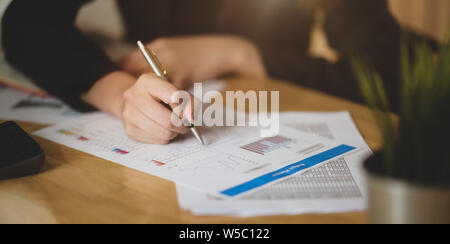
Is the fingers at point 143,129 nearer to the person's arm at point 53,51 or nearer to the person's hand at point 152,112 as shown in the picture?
the person's hand at point 152,112

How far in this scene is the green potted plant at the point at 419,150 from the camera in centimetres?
31

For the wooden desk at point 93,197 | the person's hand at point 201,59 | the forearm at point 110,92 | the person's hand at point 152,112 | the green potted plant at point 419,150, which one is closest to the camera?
the green potted plant at point 419,150

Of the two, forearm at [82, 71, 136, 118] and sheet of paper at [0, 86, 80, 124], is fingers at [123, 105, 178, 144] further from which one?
sheet of paper at [0, 86, 80, 124]

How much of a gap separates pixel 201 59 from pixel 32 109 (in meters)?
0.40

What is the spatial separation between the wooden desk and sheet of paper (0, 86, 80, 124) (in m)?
0.17

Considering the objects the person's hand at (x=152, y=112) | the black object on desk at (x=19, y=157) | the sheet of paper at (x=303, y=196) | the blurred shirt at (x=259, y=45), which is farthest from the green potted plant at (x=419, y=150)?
the blurred shirt at (x=259, y=45)

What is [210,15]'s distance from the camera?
141 cm

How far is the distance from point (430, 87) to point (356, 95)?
25.5 inches

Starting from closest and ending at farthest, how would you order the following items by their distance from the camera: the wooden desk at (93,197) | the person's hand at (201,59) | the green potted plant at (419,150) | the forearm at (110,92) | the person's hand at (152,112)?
the green potted plant at (419,150) < the wooden desk at (93,197) < the person's hand at (152,112) < the forearm at (110,92) < the person's hand at (201,59)

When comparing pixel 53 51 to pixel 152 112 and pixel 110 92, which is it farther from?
pixel 152 112

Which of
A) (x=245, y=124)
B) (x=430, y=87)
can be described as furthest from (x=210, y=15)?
(x=430, y=87)

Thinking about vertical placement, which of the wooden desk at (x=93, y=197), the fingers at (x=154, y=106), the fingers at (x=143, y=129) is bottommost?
the wooden desk at (x=93, y=197)

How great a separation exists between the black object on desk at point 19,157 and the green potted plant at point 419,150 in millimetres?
434
